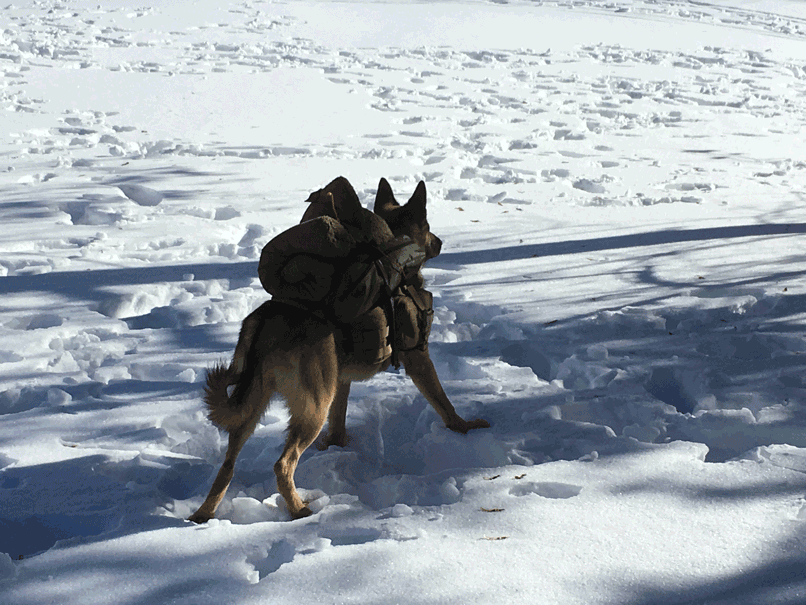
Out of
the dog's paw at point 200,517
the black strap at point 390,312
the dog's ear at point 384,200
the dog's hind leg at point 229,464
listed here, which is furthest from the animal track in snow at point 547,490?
the dog's ear at point 384,200

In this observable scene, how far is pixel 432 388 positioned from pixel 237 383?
0.85 metres

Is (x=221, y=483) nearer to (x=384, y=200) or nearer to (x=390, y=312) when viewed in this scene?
(x=390, y=312)

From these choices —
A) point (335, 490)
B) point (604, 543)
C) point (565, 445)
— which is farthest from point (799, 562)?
point (335, 490)

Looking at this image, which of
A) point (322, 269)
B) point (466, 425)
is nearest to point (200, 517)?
point (322, 269)

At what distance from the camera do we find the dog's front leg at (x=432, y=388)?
2744 mm

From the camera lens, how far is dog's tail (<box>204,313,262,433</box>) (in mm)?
2281

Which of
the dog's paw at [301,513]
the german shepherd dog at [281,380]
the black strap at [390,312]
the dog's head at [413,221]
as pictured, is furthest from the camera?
the dog's head at [413,221]

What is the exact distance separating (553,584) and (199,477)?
1.38m

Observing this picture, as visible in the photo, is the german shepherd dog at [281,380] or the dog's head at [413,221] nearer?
the german shepherd dog at [281,380]

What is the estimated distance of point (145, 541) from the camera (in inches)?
85.3

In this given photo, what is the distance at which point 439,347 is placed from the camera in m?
3.79

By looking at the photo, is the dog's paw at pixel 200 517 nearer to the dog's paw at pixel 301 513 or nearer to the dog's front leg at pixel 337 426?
the dog's paw at pixel 301 513

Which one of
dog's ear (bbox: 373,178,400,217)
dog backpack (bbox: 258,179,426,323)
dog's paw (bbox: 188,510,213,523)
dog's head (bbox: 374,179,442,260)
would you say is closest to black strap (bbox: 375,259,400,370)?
dog backpack (bbox: 258,179,426,323)

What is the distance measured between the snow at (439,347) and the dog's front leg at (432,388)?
0.06 metres
